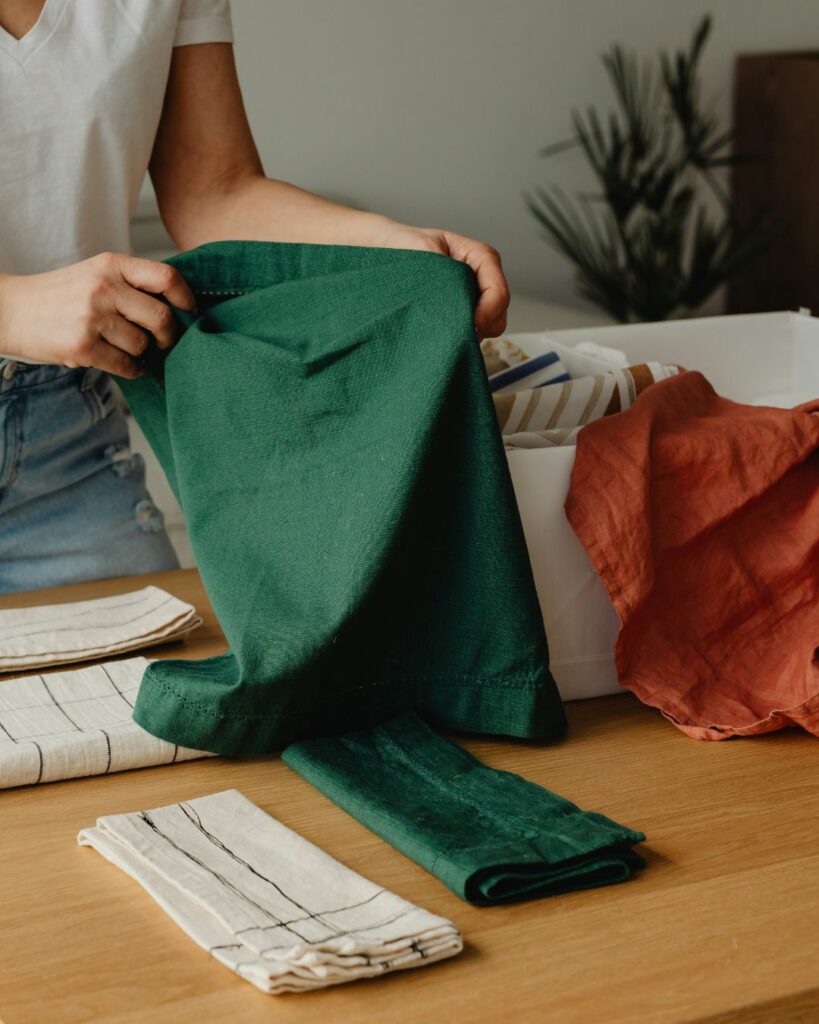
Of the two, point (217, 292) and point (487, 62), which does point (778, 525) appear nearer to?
point (217, 292)

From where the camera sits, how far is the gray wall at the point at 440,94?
3.59 meters

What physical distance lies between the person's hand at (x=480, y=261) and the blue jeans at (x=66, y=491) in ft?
1.14

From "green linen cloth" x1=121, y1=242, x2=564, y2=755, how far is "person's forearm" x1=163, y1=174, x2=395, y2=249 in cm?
20

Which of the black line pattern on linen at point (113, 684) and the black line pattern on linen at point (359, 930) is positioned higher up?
the black line pattern on linen at point (359, 930)

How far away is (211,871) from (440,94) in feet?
11.3

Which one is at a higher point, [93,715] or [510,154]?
[510,154]

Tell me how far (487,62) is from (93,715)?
335 centimetres

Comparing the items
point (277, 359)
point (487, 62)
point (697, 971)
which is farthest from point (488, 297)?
point (487, 62)

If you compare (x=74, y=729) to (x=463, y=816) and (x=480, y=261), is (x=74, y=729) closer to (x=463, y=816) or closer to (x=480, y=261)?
(x=463, y=816)

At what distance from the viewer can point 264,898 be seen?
56 cm

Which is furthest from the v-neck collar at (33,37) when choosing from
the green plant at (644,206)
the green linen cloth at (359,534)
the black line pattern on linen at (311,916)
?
the green plant at (644,206)

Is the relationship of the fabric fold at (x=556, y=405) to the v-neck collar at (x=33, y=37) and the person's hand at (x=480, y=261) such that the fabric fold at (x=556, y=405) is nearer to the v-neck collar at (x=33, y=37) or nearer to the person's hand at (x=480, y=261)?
the person's hand at (x=480, y=261)

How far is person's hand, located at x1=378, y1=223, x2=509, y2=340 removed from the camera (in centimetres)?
83

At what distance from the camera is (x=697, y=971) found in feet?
1.71
